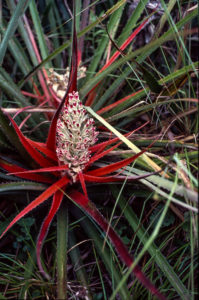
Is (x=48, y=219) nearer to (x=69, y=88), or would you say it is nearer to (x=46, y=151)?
(x=46, y=151)

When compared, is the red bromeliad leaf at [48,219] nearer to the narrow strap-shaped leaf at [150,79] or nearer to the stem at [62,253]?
the stem at [62,253]

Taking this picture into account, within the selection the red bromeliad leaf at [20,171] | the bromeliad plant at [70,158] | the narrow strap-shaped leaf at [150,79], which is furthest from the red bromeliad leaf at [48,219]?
the narrow strap-shaped leaf at [150,79]

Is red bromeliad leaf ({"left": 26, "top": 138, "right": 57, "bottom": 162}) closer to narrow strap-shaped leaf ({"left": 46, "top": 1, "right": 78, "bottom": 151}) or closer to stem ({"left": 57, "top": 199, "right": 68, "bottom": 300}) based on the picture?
narrow strap-shaped leaf ({"left": 46, "top": 1, "right": 78, "bottom": 151})

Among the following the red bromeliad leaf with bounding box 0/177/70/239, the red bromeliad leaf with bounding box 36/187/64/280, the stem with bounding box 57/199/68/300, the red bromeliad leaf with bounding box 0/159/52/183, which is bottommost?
the stem with bounding box 57/199/68/300

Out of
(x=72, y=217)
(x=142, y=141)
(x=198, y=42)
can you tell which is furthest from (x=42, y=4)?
(x=72, y=217)

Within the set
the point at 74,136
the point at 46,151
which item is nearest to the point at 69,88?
the point at 74,136

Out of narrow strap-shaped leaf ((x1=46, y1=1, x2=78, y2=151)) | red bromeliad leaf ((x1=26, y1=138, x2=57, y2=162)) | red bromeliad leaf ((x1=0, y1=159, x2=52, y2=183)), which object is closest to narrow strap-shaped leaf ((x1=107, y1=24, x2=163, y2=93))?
narrow strap-shaped leaf ((x1=46, y1=1, x2=78, y2=151))
